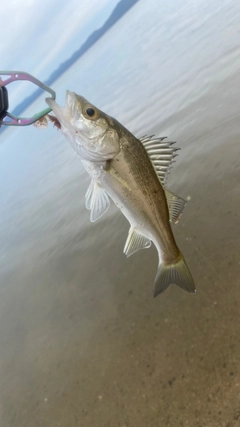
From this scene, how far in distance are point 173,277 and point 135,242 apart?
40 centimetres

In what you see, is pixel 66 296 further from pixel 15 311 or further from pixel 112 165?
pixel 112 165

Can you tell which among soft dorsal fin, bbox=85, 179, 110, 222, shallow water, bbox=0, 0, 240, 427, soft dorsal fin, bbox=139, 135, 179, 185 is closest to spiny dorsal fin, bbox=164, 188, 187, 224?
soft dorsal fin, bbox=139, 135, 179, 185

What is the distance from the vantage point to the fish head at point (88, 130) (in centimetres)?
246

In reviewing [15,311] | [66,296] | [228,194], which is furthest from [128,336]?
[15,311]

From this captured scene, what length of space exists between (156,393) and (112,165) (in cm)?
233

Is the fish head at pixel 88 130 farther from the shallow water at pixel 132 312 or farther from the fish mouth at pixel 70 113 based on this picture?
the shallow water at pixel 132 312

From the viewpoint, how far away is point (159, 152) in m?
2.56

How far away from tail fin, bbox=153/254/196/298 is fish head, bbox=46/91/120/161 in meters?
0.96

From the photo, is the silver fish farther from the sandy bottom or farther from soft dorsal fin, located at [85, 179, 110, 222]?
the sandy bottom

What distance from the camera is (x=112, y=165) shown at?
2502 mm

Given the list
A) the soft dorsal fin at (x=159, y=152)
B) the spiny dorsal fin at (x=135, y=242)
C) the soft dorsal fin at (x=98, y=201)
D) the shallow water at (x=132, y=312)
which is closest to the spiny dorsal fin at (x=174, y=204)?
the soft dorsal fin at (x=159, y=152)

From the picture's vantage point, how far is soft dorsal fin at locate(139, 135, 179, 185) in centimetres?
254

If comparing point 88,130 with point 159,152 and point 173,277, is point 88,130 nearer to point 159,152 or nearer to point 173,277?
point 159,152

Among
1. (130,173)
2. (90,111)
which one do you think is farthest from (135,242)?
(90,111)
